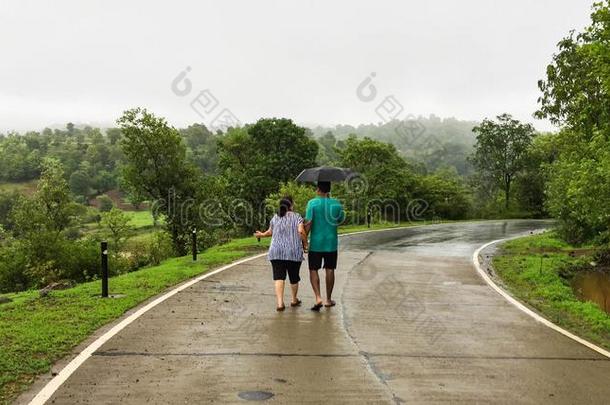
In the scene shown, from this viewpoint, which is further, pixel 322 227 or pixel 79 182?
pixel 79 182

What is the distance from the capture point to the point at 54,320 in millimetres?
7863

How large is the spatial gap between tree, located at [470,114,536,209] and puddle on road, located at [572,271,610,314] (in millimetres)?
43396

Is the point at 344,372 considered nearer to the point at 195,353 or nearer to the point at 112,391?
the point at 195,353

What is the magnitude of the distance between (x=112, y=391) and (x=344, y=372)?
2190 millimetres

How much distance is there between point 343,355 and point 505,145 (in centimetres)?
5727

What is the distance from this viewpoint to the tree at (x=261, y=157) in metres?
45.9

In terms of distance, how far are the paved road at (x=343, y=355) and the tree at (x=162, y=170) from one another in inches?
793

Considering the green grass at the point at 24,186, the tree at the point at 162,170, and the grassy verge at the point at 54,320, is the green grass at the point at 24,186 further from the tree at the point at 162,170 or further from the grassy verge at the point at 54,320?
the grassy verge at the point at 54,320

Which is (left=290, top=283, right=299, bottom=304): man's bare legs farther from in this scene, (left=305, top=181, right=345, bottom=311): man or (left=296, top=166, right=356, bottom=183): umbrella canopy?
(left=296, top=166, right=356, bottom=183): umbrella canopy

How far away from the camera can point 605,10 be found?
10.4m

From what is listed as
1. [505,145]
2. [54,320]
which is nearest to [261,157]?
[505,145]

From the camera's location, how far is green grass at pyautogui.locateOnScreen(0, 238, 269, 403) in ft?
18.6

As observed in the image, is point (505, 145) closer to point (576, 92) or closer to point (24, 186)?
point (576, 92)

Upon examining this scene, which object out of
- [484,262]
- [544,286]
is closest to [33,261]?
[484,262]
